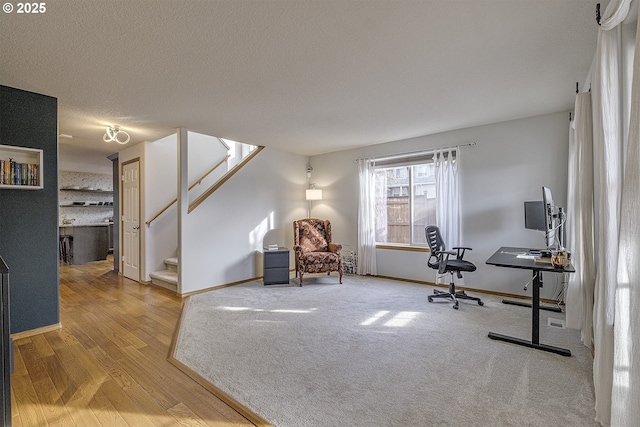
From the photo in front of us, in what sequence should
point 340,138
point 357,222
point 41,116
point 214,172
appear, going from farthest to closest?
point 214,172
point 357,222
point 340,138
point 41,116

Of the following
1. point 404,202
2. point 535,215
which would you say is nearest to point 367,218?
point 404,202

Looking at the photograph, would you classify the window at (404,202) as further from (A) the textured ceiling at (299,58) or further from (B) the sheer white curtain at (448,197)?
(A) the textured ceiling at (299,58)

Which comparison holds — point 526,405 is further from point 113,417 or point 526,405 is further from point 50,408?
point 50,408

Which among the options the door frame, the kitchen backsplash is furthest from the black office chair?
the kitchen backsplash

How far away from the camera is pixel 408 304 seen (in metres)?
3.70

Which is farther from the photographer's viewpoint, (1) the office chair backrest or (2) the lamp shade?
(2) the lamp shade

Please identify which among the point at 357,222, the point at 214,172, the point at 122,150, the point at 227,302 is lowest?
the point at 227,302

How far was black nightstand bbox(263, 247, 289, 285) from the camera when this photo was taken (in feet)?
15.6

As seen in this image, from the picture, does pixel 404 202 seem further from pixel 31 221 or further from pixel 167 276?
pixel 31 221

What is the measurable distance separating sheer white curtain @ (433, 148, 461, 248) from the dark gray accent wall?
476 centimetres

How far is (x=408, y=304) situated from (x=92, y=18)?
393cm

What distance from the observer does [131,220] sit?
5.23 m

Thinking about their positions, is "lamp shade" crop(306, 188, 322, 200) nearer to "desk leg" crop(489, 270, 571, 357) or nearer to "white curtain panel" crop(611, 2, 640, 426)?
"desk leg" crop(489, 270, 571, 357)

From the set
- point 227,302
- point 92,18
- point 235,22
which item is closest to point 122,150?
point 227,302
